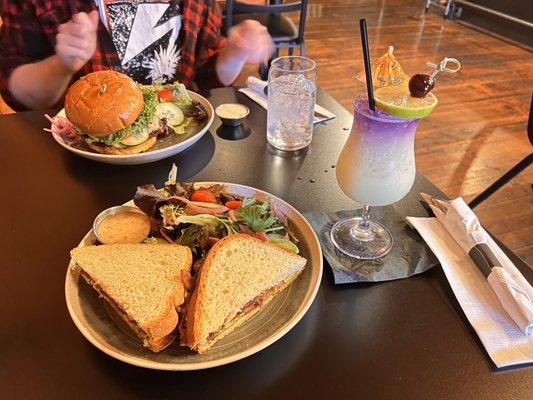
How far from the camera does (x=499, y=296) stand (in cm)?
75

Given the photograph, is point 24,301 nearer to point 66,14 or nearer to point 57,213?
point 57,213

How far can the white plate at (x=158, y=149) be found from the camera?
1.11 meters

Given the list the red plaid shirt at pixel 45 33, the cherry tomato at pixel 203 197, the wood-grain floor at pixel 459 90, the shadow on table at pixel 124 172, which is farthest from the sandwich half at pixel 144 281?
the wood-grain floor at pixel 459 90

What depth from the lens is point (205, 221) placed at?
2.84 feet

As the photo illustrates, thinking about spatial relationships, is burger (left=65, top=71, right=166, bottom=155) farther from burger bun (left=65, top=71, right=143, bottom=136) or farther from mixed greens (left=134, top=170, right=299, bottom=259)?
mixed greens (left=134, top=170, right=299, bottom=259)

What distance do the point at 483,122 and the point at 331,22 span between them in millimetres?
3042

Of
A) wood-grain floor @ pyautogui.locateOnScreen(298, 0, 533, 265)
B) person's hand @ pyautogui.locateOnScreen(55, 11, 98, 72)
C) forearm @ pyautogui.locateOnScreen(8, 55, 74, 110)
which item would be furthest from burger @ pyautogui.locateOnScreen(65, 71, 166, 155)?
wood-grain floor @ pyautogui.locateOnScreen(298, 0, 533, 265)

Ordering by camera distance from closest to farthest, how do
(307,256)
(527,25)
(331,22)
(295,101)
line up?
(307,256), (295,101), (527,25), (331,22)

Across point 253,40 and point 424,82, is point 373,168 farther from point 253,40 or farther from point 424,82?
point 253,40

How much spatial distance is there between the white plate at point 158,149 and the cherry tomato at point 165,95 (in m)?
0.15

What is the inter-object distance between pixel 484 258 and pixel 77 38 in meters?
1.22

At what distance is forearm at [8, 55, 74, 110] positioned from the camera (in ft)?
4.66

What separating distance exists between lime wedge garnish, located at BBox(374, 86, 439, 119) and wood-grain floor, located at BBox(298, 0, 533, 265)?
1.68 m

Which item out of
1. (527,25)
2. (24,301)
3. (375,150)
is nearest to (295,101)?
(375,150)
